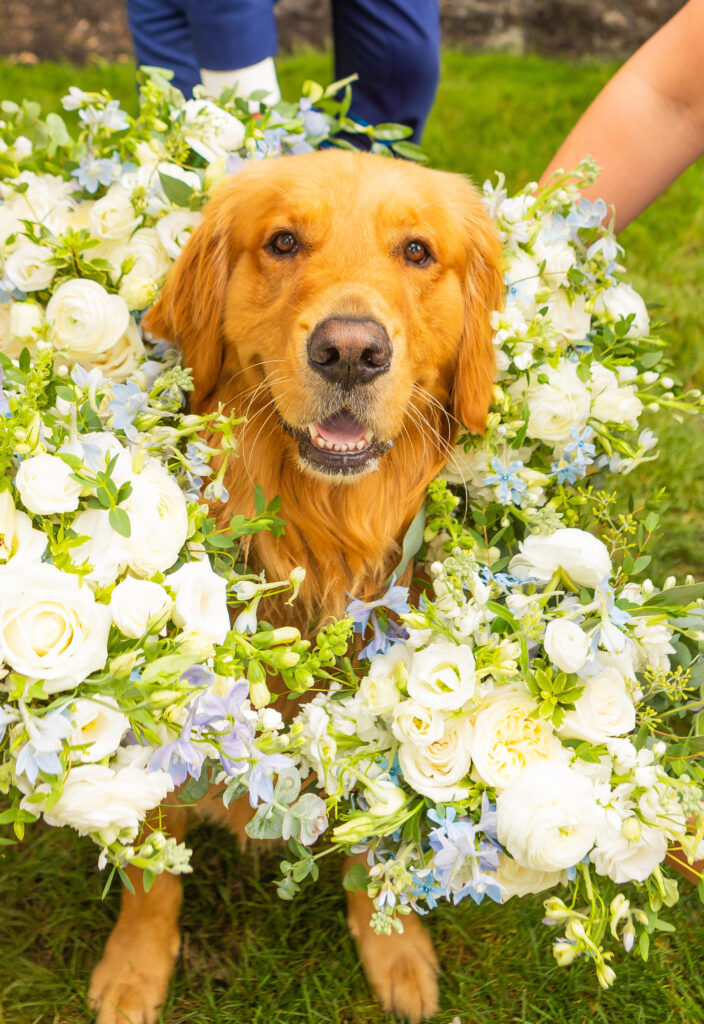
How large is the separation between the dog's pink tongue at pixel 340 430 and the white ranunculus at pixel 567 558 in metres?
0.42

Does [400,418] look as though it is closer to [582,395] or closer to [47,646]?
[582,395]

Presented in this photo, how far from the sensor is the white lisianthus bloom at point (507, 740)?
1.71 m

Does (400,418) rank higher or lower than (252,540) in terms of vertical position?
higher

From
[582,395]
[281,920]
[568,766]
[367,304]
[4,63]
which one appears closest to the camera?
[568,766]

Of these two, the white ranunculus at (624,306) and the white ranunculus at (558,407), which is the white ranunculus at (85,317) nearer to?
the white ranunculus at (558,407)

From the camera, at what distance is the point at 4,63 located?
6.41 metres

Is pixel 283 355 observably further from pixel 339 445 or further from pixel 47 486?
pixel 47 486

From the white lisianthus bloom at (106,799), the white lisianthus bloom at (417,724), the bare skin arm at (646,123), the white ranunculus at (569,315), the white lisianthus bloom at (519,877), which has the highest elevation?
the bare skin arm at (646,123)

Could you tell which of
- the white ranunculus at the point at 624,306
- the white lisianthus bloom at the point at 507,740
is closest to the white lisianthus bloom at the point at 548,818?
the white lisianthus bloom at the point at 507,740

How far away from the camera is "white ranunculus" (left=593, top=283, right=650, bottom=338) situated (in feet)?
7.72

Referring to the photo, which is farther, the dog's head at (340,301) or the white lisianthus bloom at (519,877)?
the dog's head at (340,301)

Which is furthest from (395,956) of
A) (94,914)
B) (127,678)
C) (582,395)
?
(582,395)

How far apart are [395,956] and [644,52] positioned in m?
2.37

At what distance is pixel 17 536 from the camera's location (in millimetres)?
1573
